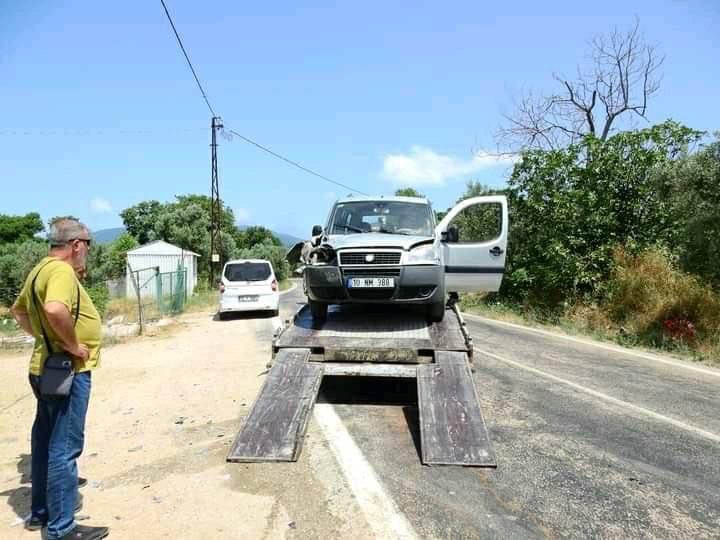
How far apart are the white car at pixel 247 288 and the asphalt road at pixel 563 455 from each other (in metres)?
9.25

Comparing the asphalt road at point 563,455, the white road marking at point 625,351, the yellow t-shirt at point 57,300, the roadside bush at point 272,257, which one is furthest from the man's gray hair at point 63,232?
the roadside bush at point 272,257

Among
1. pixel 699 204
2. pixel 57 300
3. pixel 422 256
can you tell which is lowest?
pixel 57 300

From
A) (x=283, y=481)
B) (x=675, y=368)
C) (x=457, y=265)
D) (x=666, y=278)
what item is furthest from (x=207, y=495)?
(x=666, y=278)

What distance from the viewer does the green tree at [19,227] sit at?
7256 centimetres

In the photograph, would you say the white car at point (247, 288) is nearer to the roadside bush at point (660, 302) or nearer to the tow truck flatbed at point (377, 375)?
the tow truck flatbed at point (377, 375)

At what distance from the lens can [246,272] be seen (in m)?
16.6

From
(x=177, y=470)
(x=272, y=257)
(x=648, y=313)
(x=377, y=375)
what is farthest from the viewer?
(x=272, y=257)

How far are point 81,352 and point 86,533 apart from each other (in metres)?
1.10

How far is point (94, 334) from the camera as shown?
11.8 ft

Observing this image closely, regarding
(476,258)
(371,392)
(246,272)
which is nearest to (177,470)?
(371,392)

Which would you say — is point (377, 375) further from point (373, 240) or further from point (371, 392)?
point (373, 240)

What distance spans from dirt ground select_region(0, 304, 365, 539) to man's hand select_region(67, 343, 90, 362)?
1.13 metres

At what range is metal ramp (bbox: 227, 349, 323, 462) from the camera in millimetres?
4641

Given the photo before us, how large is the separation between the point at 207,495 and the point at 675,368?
8031 mm
